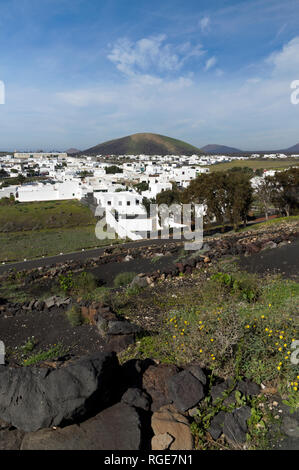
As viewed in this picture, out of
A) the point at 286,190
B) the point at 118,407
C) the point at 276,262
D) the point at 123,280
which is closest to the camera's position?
the point at 118,407

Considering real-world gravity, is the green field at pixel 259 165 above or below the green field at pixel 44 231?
above

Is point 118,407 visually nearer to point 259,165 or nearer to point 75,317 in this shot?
point 75,317

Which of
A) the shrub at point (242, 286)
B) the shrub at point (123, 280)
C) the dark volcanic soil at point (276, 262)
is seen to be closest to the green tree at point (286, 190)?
the dark volcanic soil at point (276, 262)

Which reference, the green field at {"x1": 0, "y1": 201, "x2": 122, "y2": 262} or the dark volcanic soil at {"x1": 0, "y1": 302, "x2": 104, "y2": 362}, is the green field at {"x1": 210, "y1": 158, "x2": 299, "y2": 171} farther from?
the dark volcanic soil at {"x1": 0, "y1": 302, "x2": 104, "y2": 362}

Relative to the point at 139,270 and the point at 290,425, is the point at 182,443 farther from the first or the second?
the point at 139,270

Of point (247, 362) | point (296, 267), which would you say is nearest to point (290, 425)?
point (247, 362)

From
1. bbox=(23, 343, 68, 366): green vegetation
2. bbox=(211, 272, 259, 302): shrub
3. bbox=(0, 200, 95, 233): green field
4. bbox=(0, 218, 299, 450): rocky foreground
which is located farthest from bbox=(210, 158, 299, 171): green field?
bbox=(0, 218, 299, 450): rocky foreground

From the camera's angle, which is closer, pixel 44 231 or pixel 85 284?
pixel 85 284

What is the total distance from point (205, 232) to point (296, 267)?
15.0 meters

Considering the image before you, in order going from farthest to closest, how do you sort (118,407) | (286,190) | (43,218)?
(43,218) → (286,190) → (118,407)

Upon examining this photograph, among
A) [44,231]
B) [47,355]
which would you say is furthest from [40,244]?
[47,355]

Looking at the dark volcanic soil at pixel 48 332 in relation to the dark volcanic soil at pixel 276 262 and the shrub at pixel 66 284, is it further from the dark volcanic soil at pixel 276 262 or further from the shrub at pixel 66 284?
the dark volcanic soil at pixel 276 262

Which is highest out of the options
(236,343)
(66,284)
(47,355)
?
(236,343)

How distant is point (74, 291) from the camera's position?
33.3 ft
